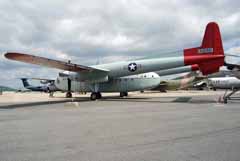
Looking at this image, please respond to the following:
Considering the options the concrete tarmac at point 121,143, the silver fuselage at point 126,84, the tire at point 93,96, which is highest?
the silver fuselage at point 126,84

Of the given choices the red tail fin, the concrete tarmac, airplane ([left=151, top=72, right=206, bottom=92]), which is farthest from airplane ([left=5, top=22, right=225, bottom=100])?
airplane ([left=151, top=72, right=206, bottom=92])

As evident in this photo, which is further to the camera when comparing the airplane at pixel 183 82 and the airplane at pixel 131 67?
the airplane at pixel 183 82

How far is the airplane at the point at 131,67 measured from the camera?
14.5m

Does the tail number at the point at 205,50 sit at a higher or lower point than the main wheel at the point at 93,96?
higher

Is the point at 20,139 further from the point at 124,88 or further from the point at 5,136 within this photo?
the point at 124,88

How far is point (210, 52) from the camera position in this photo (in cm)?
1460

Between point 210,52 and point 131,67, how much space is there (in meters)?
6.65

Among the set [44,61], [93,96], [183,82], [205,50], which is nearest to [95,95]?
[93,96]

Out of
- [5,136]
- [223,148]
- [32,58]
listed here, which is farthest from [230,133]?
[32,58]

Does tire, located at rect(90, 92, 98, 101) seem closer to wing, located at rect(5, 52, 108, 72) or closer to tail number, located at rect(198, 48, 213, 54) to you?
wing, located at rect(5, 52, 108, 72)

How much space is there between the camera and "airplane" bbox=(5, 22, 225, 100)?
14.5m

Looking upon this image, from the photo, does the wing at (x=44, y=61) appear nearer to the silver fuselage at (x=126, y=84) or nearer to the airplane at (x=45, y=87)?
the silver fuselage at (x=126, y=84)

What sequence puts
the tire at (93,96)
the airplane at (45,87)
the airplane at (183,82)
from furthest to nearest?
the airplane at (183,82), the airplane at (45,87), the tire at (93,96)

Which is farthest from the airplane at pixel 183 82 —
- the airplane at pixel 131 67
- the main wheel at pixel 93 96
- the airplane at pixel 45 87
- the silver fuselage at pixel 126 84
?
the airplane at pixel 45 87
